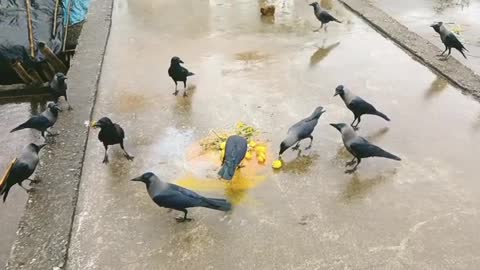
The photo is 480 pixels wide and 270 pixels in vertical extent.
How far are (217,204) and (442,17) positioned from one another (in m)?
7.82

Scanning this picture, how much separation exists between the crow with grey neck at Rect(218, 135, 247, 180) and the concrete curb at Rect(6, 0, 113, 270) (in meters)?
1.36

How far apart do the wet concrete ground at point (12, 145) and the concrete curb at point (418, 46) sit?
577 centimetres

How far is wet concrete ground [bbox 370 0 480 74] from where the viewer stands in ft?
27.2

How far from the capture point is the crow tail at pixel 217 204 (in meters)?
3.93

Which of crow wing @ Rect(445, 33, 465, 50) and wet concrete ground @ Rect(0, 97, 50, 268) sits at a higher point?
crow wing @ Rect(445, 33, 465, 50)

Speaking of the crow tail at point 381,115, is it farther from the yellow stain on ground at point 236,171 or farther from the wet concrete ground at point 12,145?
the wet concrete ground at point 12,145

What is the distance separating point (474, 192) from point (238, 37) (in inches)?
201

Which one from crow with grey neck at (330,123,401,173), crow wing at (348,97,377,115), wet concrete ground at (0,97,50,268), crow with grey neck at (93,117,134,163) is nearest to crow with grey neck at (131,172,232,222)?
crow with grey neck at (93,117,134,163)

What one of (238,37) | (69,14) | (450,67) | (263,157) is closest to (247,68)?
(238,37)

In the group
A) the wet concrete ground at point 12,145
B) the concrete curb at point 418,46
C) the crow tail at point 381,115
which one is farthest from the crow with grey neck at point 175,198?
the concrete curb at point 418,46

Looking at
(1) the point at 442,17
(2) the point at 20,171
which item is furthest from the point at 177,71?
(1) the point at 442,17

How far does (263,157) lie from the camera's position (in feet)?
15.9

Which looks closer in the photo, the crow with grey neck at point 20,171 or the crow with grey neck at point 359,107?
the crow with grey neck at point 20,171

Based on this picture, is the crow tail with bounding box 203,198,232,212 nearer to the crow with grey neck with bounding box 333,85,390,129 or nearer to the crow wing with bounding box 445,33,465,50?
the crow with grey neck with bounding box 333,85,390,129
